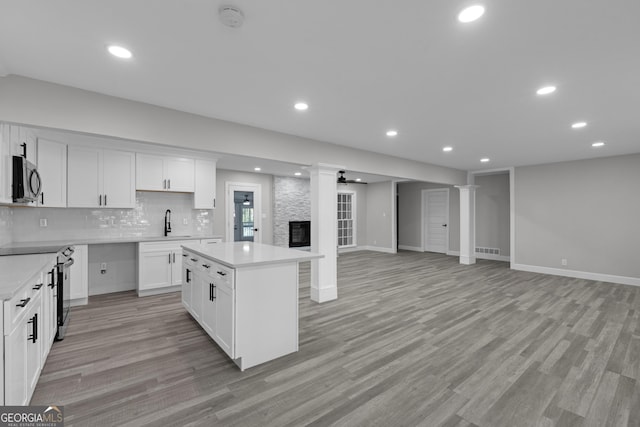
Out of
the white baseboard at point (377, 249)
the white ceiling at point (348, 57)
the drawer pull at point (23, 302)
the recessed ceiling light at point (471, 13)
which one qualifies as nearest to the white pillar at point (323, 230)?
the white ceiling at point (348, 57)

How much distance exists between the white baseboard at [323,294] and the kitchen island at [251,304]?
58.7 inches

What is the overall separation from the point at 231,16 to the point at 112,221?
4680 mm

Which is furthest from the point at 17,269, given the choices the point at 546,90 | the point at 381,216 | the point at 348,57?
the point at 381,216

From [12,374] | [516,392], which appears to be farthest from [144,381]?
[516,392]

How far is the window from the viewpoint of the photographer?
31.3 feet

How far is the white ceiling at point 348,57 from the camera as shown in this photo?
5.13 ft

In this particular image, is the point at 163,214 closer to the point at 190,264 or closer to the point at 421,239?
the point at 190,264

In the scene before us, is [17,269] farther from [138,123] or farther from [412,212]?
[412,212]

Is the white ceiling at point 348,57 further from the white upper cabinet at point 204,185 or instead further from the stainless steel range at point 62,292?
the white upper cabinet at point 204,185

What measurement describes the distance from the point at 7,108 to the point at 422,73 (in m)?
3.28

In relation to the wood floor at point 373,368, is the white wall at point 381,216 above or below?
above

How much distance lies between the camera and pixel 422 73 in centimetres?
224

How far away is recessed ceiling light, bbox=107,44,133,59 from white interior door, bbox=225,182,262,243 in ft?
16.1

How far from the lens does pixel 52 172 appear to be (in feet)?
13.4
